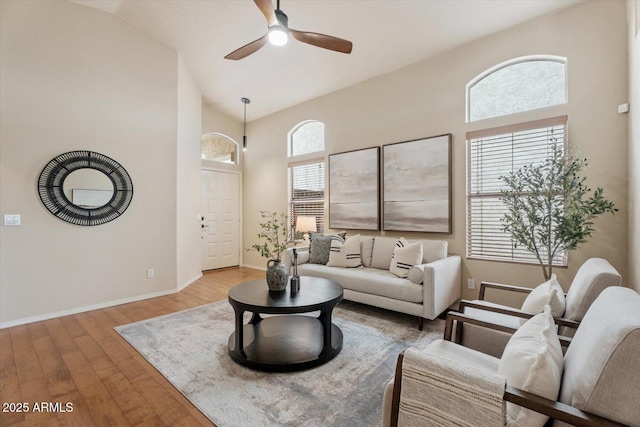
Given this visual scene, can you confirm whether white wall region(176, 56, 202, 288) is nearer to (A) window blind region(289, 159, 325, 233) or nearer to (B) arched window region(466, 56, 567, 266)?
(A) window blind region(289, 159, 325, 233)

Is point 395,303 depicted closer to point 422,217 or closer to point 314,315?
point 314,315

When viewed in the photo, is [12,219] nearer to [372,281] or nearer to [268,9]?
[268,9]

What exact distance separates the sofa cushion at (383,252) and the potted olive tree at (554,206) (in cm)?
141

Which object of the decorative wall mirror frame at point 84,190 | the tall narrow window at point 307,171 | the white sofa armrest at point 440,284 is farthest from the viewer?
the tall narrow window at point 307,171

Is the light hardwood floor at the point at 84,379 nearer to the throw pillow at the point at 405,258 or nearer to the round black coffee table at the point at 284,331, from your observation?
the round black coffee table at the point at 284,331

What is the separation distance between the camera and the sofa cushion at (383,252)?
13.1 ft

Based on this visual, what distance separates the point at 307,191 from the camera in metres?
5.56

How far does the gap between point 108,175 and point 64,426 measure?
120 inches

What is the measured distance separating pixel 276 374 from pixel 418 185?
9.64 ft

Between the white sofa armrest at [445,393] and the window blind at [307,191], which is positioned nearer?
the white sofa armrest at [445,393]

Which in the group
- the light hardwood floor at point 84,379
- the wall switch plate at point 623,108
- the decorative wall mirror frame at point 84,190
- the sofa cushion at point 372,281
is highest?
the wall switch plate at point 623,108

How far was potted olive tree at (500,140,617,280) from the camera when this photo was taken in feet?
8.75

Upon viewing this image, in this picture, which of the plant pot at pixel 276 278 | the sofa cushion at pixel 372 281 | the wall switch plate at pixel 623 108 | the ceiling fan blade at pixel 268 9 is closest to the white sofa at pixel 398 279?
the sofa cushion at pixel 372 281

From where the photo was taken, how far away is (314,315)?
340 centimetres
